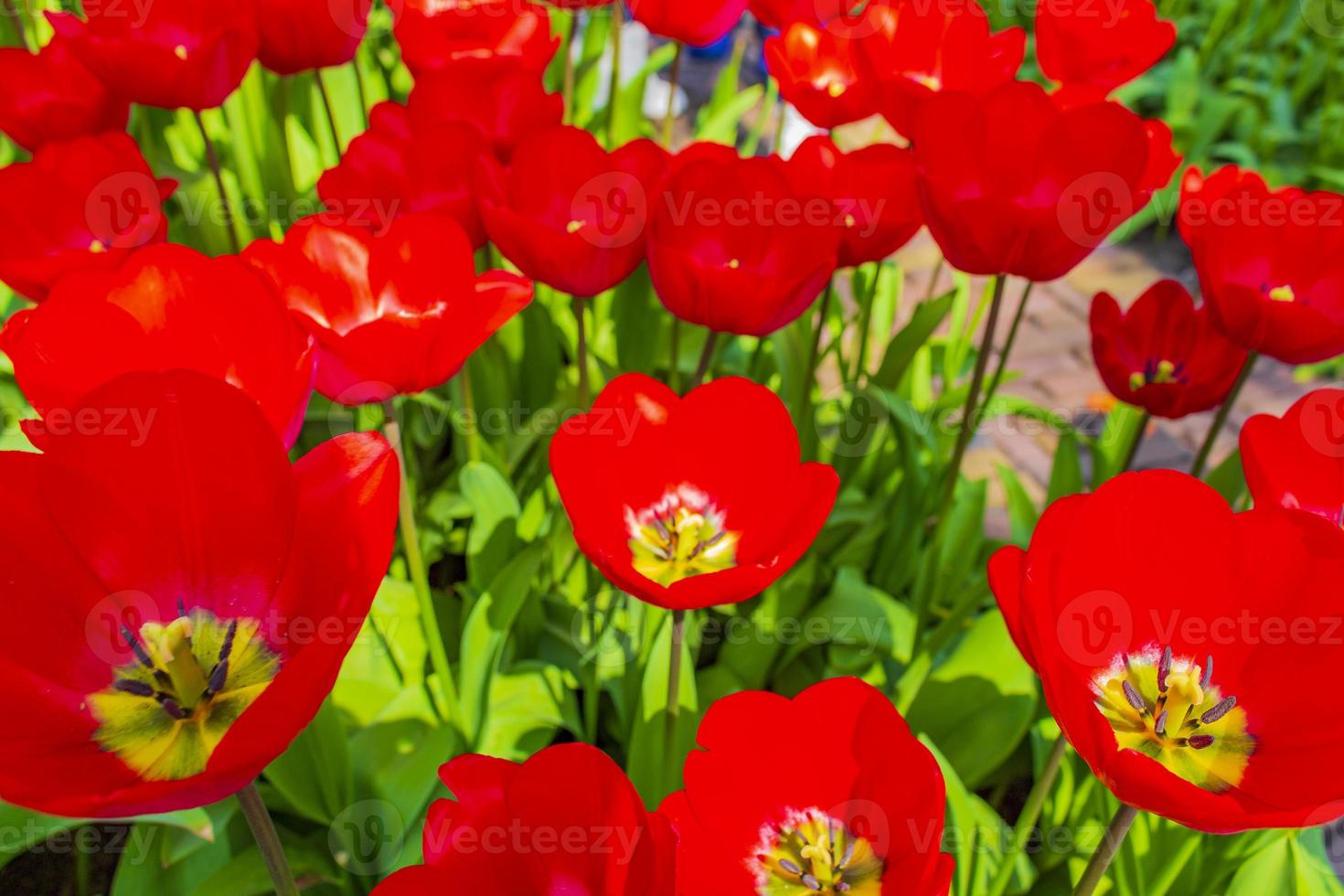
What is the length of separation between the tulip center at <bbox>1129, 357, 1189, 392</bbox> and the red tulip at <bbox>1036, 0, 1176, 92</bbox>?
423mm

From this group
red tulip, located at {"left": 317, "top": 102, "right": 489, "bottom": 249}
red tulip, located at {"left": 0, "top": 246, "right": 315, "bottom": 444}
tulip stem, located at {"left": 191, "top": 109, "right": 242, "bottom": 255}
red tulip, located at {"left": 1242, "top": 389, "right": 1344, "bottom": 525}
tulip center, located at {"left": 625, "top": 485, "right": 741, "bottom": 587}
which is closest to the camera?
red tulip, located at {"left": 0, "top": 246, "right": 315, "bottom": 444}

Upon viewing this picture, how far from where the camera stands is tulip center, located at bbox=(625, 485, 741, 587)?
1.09 meters

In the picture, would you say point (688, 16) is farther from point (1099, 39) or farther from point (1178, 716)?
point (1178, 716)

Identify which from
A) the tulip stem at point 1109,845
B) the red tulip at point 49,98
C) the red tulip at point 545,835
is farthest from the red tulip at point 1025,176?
the red tulip at point 49,98

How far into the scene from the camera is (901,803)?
765 millimetres

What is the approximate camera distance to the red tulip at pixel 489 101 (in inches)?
50.8

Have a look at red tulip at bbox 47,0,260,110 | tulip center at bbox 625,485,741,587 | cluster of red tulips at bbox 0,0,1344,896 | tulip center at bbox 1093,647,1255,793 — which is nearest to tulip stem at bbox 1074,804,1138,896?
cluster of red tulips at bbox 0,0,1344,896

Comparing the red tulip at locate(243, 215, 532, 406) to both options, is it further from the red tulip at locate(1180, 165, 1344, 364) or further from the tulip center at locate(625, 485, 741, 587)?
the red tulip at locate(1180, 165, 1344, 364)

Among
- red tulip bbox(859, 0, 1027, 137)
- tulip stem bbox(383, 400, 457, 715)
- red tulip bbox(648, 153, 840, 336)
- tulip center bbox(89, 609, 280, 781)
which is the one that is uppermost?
red tulip bbox(859, 0, 1027, 137)

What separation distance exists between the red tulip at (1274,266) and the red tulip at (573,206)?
70 cm

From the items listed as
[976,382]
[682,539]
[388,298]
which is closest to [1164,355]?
[976,382]

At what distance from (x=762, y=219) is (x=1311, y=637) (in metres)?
0.76

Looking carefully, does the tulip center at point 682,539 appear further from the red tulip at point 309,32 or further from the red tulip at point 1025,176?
the red tulip at point 309,32

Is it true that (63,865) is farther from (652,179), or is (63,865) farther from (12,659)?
(652,179)
